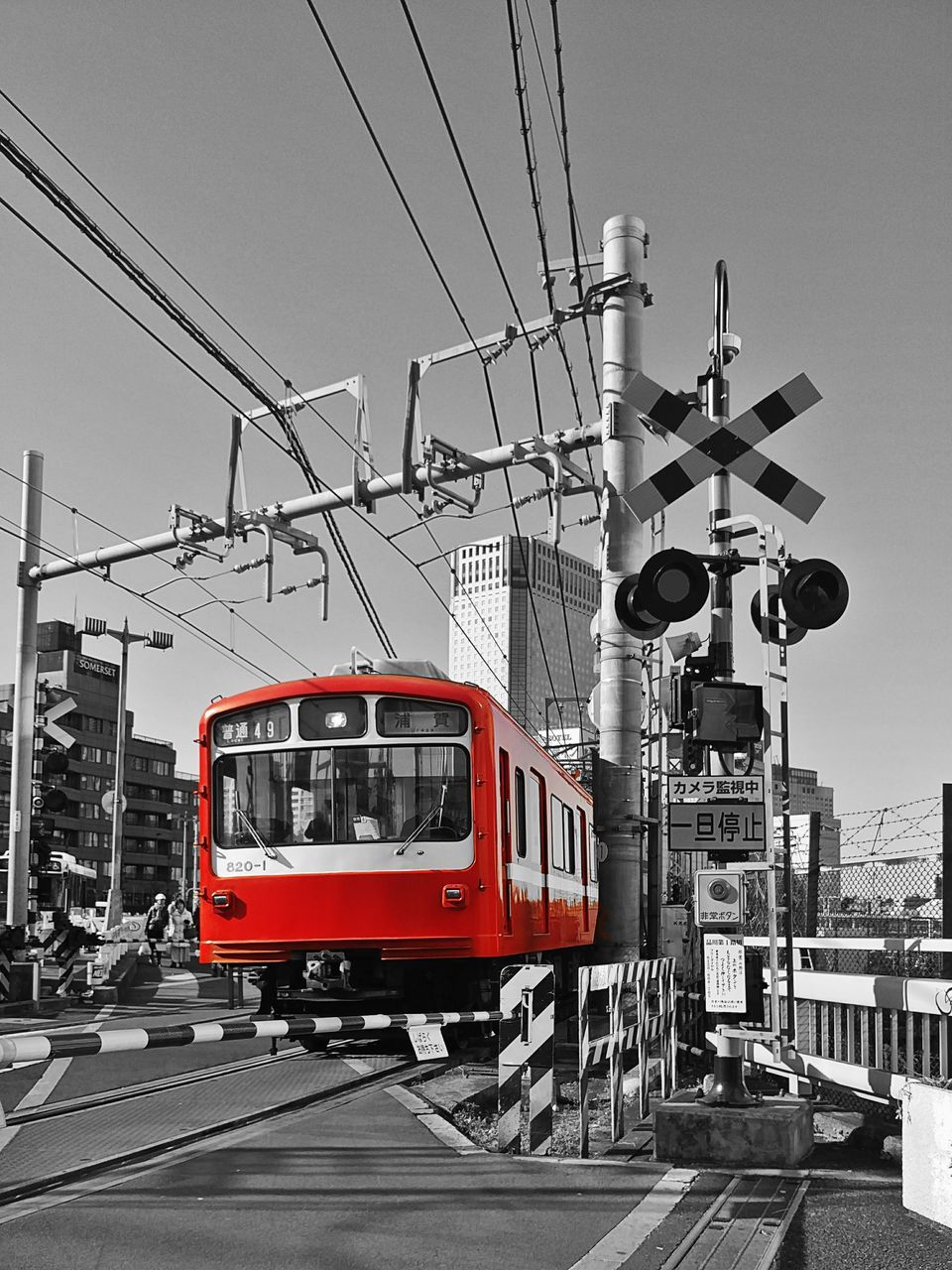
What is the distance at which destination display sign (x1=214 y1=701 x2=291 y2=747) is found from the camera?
11836 mm

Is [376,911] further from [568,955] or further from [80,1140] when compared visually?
[568,955]

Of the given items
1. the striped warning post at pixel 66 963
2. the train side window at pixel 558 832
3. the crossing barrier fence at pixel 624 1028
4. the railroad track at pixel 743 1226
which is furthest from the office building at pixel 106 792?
the railroad track at pixel 743 1226

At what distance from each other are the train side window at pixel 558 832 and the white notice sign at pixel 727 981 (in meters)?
7.44

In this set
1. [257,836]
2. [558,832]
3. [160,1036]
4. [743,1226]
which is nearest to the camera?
[743,1226]

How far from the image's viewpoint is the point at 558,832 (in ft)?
50.2

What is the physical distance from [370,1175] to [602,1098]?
9.49 ft

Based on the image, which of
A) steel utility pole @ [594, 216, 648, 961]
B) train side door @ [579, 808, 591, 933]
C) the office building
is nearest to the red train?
steel utility pole @ [594, 216, 648, 961]

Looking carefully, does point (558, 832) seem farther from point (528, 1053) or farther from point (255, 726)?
point (528, 1053)

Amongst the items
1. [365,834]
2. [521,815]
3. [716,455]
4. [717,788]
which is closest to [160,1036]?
[717,788]

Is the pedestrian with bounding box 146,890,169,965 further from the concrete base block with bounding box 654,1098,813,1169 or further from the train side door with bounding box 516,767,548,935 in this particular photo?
the concrete base block with bounding box 654,1098,813,1169

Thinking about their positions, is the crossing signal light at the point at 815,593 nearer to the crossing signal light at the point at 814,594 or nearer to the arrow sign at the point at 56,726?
the crossing signal light at the point at 814,594

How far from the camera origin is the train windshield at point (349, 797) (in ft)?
37.3

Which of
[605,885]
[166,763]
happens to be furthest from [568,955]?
[166,763]

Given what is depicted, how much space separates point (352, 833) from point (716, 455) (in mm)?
5138
